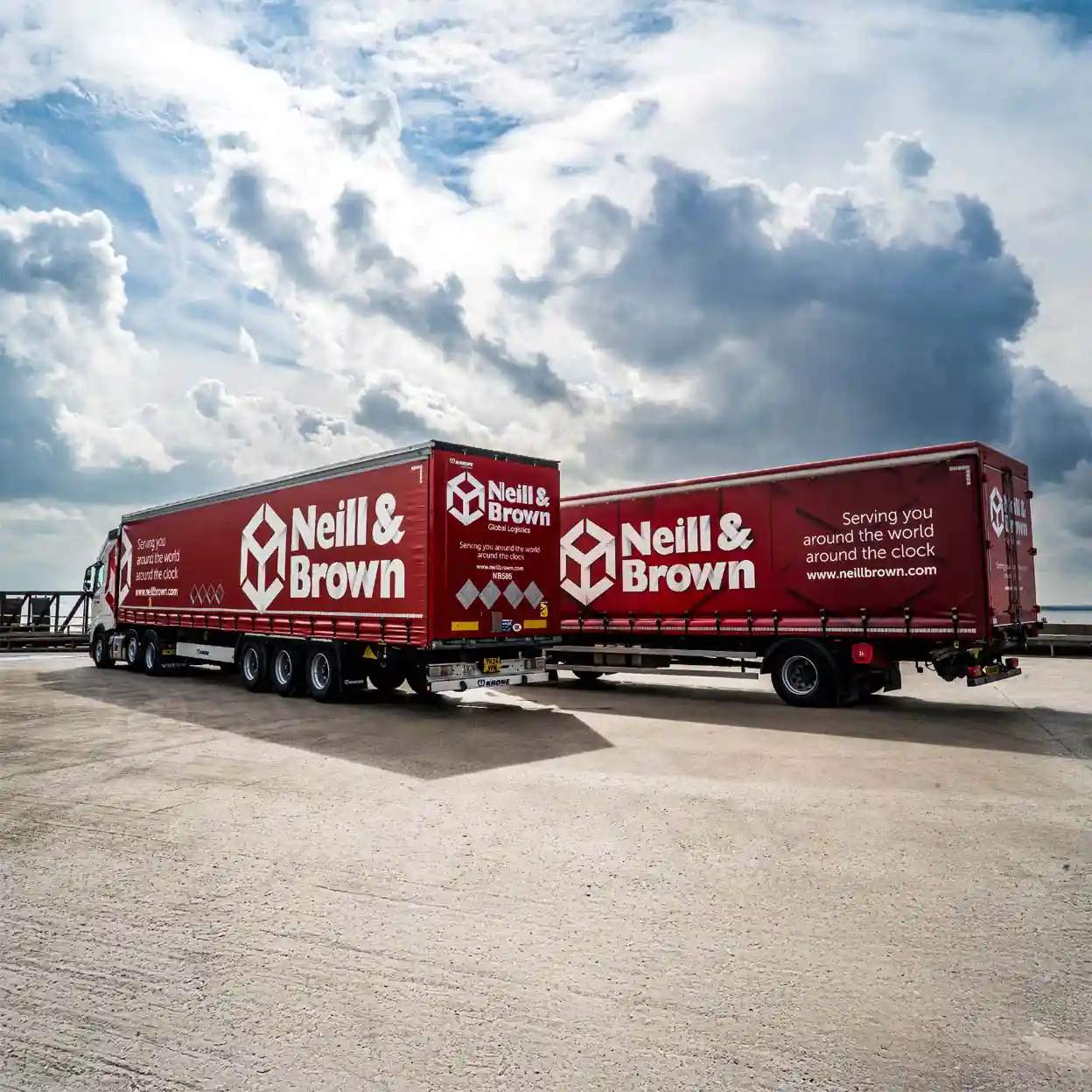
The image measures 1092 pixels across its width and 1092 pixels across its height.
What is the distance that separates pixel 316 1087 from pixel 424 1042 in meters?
0.45

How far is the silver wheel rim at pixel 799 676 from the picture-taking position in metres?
13.8

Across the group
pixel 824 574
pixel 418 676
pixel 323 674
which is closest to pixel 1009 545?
pixel 824 574

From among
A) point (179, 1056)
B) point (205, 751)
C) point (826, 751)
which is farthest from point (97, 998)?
point (826, 751)

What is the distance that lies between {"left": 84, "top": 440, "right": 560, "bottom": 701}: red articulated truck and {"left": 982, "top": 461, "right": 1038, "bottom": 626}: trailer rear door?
6.43m

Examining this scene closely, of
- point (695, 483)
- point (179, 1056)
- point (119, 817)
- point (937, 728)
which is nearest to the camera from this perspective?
point (179, 1056)

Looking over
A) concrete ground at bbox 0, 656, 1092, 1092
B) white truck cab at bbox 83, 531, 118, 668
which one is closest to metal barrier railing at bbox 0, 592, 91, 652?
white truck cab at bbox 83, 531, 118, 668

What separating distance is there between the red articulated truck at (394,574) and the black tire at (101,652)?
23.0ft

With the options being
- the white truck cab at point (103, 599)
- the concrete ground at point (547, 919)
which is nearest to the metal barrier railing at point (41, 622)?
the white truck cab at point (103, 599)

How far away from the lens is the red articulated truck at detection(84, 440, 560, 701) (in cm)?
1255

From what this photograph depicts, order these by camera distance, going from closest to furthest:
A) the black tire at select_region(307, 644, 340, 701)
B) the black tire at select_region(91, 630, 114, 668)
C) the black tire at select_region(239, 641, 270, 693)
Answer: the black tire at select_region(307, 644, 340, 701), the black tire at select_region(239, 641, 270, 693), the black tire at select_region(91, 630, 114, 668)

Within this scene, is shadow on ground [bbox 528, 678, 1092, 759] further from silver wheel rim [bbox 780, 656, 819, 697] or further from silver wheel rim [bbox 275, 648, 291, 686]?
silver wheel rim [bbox 275, 648, 291, 686]

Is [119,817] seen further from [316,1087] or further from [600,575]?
[600,575]

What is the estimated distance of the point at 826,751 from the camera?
9656mm

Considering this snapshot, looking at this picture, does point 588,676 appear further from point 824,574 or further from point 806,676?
point 824,574
